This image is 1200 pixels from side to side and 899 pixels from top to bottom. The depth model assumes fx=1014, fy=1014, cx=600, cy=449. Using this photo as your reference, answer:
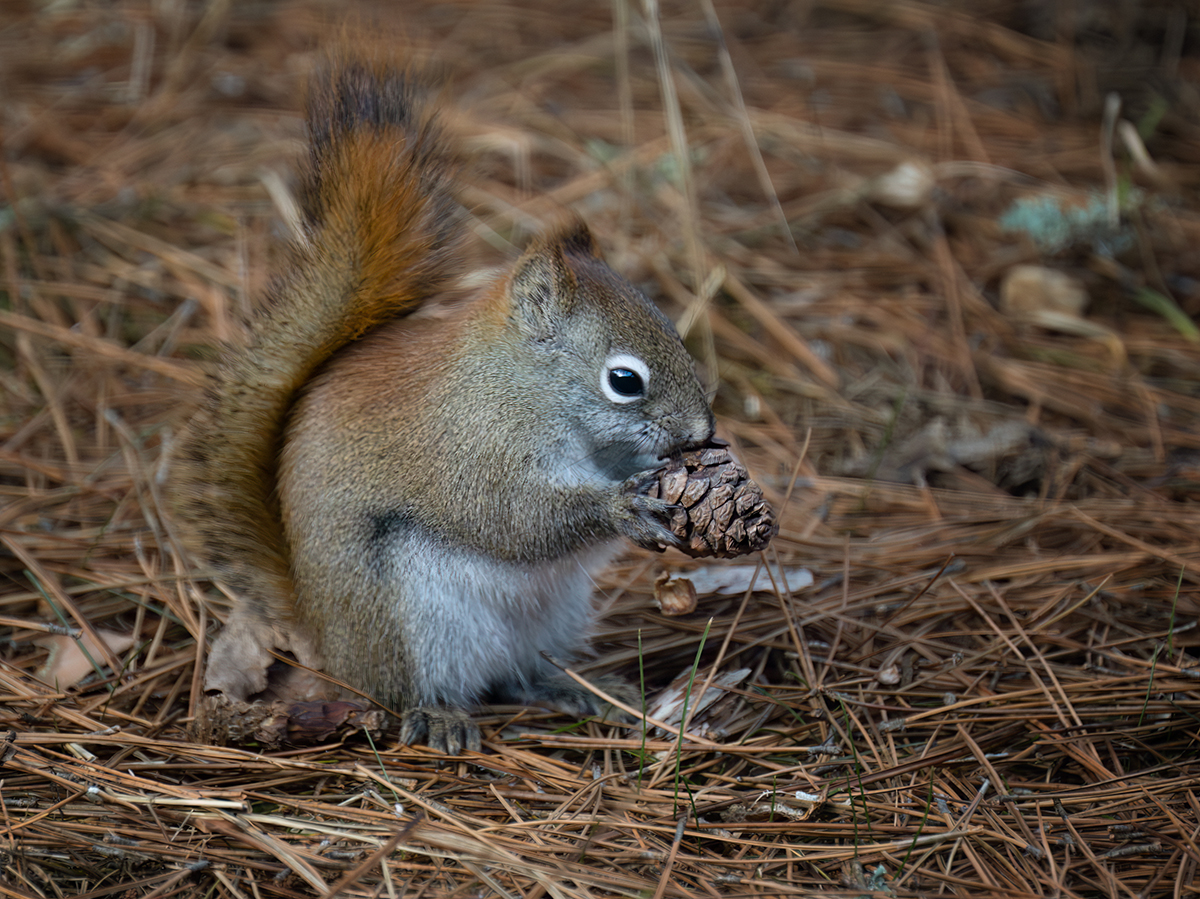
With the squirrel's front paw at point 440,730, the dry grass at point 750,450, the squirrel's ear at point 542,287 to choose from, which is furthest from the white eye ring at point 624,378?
the squirrel's front paw at point 440,730

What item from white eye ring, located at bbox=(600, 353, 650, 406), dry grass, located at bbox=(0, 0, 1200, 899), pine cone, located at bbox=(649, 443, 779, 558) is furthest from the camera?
white eye ring, located at bbox=(600, 353, 650, 406)

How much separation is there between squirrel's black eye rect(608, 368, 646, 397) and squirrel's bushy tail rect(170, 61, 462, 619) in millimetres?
469

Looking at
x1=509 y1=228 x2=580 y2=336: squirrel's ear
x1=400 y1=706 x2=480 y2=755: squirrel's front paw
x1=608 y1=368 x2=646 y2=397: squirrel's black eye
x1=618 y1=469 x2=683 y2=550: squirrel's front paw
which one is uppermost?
x1=509 y1=228 x2=580 y2=336: squirrel's ear

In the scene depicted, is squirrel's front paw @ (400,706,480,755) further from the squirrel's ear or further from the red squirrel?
the squirrel's ear

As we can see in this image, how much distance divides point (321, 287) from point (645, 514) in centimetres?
80

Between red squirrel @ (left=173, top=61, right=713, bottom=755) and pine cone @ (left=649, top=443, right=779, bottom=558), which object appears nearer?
pine cone @ (left=649, top=443, right=779, bottom=558)

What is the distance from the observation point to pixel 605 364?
6.69ft

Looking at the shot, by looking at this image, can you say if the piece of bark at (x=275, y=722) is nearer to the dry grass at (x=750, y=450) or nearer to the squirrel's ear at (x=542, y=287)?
the dry grass at (x=750, y=450)

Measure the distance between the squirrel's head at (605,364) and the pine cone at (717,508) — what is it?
91 mm

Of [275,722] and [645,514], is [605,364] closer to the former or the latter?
[645,514]

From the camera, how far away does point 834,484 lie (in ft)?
9.16

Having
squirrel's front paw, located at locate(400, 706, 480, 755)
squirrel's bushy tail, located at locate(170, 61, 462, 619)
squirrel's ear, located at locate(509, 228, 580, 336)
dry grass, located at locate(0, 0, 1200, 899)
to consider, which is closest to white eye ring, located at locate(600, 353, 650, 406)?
squirrel's ear, located at locate(509, 228, 580, 336)

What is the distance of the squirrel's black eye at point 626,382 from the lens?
2018 millimetres

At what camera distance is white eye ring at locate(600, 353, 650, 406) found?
2.01 metres
